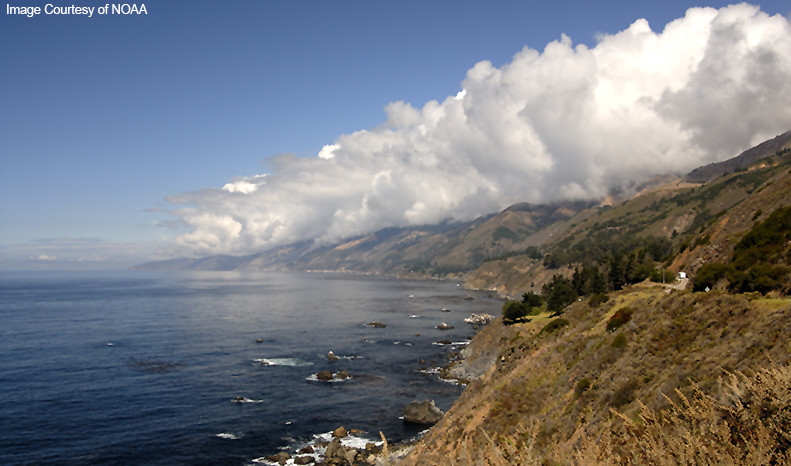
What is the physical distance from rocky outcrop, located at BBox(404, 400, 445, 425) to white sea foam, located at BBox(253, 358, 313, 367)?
41399 mm

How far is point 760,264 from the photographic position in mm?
44781

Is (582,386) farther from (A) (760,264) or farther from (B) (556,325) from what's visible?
(B) (556,325)

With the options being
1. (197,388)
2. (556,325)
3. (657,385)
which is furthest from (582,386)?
(197,388)

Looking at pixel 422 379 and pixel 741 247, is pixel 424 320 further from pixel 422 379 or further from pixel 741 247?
pixel 741 247

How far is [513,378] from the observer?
5119 cm

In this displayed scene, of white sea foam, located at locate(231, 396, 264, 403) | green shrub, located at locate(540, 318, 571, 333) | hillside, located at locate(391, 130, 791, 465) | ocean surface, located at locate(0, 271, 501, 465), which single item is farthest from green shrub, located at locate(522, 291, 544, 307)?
white sea foam, located at locate(231, 396, 264, 403)

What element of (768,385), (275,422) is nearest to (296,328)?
(275,422)

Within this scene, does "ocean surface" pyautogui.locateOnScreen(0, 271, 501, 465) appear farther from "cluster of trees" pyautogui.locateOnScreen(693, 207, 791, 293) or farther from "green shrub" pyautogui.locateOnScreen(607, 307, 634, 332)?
"cluster of trees" pyautogui.locateOnScreen(693, 207, 791, 293)

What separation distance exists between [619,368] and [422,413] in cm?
3694

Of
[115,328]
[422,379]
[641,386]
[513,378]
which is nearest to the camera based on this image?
[641,386]

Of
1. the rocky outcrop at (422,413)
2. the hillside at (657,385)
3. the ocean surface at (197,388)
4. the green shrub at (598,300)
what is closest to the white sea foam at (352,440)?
Result: the ocean surface at (197,388)

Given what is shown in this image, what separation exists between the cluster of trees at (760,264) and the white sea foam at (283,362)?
80.0 meters

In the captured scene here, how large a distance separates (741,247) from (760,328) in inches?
1756

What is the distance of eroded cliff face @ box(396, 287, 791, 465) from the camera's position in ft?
84.7
